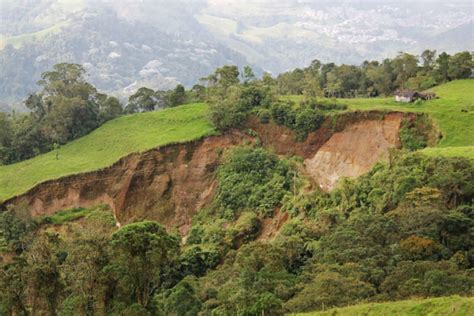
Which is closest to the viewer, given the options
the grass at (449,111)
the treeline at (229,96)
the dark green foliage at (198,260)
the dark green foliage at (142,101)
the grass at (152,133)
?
the grass at (449,111)

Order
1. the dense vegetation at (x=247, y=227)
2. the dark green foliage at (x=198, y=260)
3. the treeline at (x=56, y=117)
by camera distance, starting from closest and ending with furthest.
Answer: the dense vegetation at (x=247, y=227), the dark green foliage at (x=198, y=260), the treeline at (x=56, y=117)

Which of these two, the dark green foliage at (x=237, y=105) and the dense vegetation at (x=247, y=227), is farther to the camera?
the dark green foliage at (x=237, y=105)

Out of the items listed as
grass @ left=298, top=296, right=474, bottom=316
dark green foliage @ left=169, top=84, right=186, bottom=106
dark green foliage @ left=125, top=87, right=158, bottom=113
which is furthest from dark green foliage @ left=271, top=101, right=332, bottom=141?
grass @ left=298, top=296, right=474, bottom=316

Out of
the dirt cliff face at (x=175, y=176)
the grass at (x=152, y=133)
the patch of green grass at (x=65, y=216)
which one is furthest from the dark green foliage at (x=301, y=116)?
the patch of green grass at (x=65, y=216)

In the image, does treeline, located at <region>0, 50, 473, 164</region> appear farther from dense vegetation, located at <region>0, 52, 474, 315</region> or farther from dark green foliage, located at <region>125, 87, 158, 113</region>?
dense vegetation, located at <region>0, 52, 474, 315</region>

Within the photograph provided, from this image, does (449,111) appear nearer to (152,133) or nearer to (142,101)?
(152,133)

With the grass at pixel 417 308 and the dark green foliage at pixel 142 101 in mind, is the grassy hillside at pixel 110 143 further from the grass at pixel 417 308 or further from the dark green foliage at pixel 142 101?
the grass at pixel 417 308
